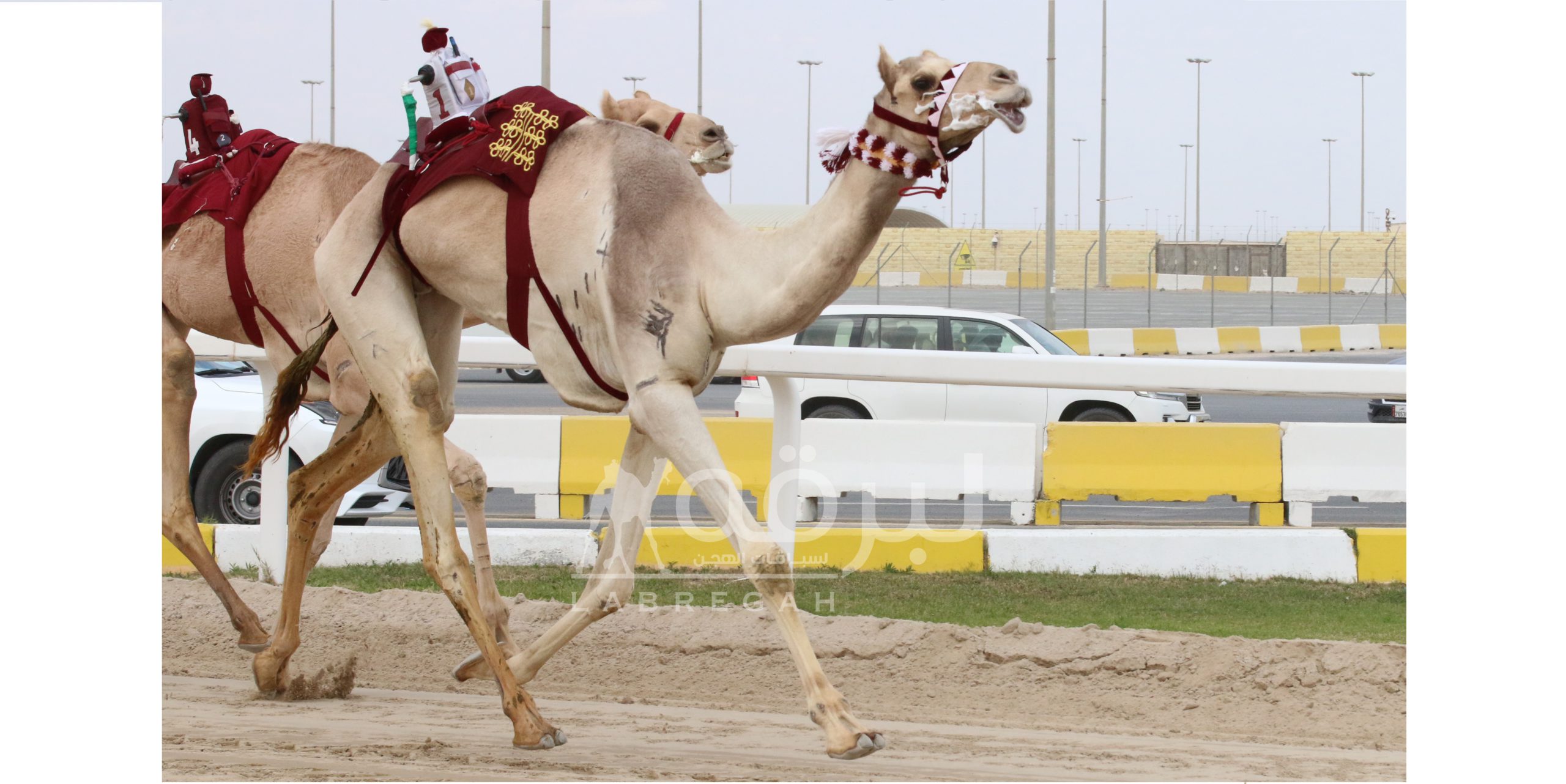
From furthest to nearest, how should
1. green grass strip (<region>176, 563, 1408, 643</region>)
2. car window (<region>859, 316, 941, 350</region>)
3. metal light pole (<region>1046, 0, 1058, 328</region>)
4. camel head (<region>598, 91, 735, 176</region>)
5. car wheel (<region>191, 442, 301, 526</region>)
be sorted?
1. metal light pole (<region>1046, 0, 1058, 328</region>)
2. car window (<region>859, 316, 941, 350</region>)
3. car wheel (<region>191, 442, 301, 526</region>)
4. green grass strip (<region>176, 563, 1408, 643</region>)
5. camel head (<region>598, 91, 735, 176</region>)

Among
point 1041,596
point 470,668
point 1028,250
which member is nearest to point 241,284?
point 470,668

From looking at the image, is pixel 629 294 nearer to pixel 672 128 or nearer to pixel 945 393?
pixel 672 128

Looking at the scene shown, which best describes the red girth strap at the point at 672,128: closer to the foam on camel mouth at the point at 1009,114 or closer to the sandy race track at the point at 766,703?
the foam on camel mouth at the point at 1009,114

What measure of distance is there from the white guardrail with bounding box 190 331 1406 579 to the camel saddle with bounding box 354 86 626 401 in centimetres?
192

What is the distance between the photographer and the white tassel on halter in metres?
4.71

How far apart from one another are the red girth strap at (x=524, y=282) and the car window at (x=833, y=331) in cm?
1162

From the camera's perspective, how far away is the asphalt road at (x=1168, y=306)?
37.7 metres

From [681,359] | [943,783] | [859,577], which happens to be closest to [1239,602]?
[859,577]

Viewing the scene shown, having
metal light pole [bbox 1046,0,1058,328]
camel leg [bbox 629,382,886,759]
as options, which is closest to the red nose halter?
camel leg [bbox 629,382,886,759]

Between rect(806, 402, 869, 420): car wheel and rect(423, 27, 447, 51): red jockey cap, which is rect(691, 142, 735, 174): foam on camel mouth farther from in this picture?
rect(806, 402, 869, 420): car wheel

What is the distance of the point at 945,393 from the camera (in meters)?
15.8

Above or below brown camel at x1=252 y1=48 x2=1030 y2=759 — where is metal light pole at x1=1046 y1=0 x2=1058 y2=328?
above

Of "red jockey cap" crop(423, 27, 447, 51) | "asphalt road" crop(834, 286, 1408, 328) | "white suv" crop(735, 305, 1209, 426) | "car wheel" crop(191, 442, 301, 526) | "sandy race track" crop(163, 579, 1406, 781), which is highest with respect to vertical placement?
"asphalt road" crop(834, 286, 1408, 328)

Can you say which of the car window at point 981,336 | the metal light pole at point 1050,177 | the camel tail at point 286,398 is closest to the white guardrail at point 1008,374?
the camel tail at point 286,398
